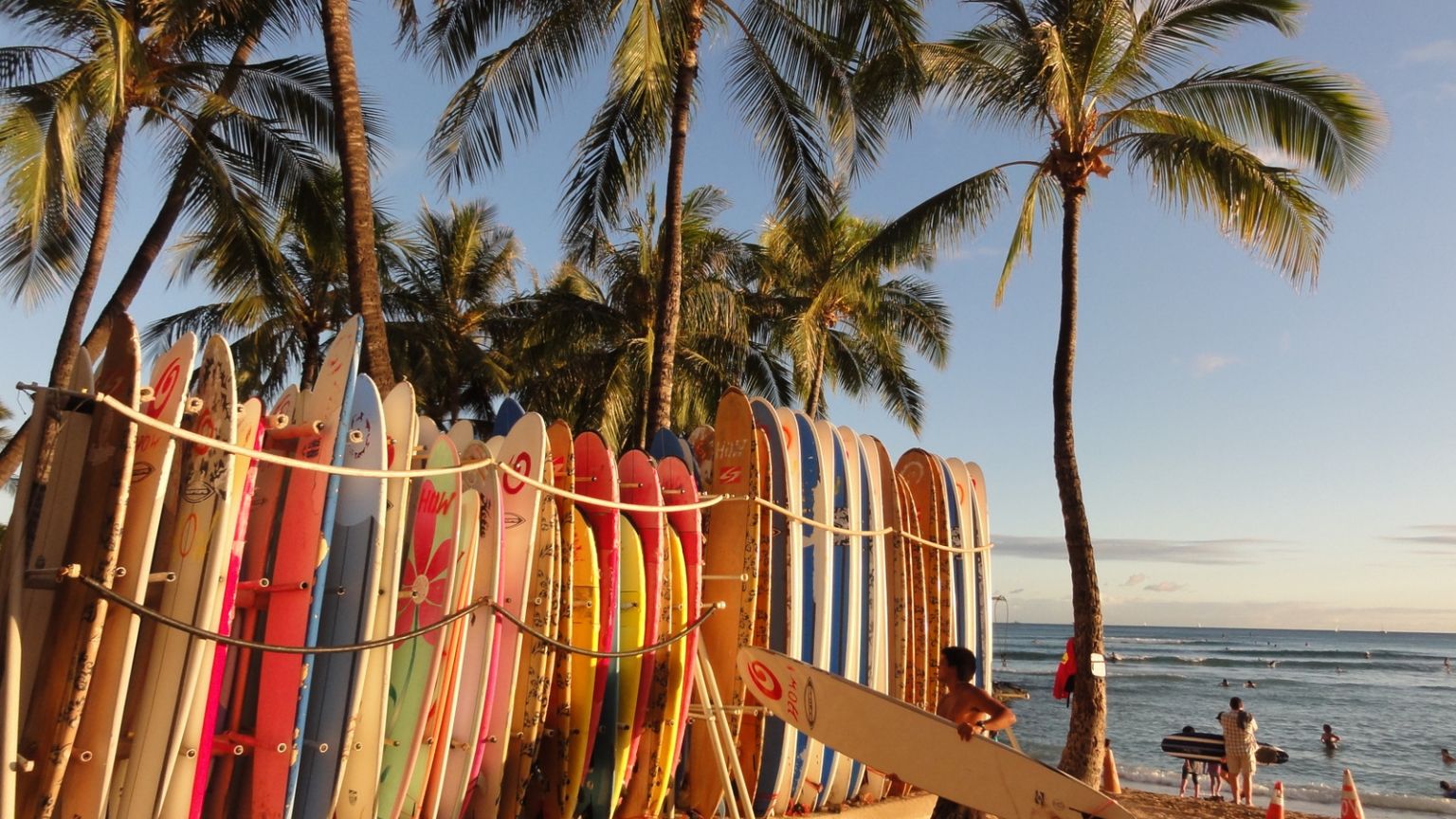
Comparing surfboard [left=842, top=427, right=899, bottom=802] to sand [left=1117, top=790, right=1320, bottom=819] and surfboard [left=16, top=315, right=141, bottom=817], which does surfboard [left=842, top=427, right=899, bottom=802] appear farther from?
surfboard [left=16, top=315, right=141, bottom=817]

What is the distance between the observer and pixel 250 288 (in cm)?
1284

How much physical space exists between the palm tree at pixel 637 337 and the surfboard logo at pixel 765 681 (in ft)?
41.5

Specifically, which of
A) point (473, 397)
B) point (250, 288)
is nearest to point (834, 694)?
point (250, 288)

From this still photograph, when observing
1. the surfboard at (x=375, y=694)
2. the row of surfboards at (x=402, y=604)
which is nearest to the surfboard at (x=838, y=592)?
the row of surfboards at (x=402, y=604)

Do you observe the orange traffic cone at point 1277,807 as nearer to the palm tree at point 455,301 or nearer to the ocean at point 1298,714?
the ocean at point 1298,714

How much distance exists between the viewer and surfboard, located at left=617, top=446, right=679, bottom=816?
5.25 m

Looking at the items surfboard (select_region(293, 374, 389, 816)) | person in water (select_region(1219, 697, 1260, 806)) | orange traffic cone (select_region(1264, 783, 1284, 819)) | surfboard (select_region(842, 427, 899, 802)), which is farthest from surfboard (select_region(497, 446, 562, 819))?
person in water (select_region(1219, 697, 1260, 806))

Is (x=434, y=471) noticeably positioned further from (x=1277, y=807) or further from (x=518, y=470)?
(x=1277, y=807)

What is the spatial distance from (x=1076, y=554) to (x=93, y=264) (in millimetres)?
10150

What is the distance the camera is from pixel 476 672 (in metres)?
4.53

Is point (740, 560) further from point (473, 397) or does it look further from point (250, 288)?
point (473, 397)

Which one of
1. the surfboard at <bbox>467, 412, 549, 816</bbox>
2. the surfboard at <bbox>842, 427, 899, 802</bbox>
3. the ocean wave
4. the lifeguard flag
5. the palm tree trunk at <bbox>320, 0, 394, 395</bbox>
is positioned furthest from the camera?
the ocean wave

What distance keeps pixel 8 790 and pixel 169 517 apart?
1012 mm

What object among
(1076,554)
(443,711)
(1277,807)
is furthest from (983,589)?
(443,711)
